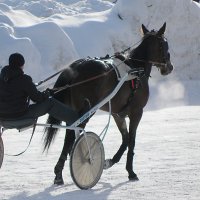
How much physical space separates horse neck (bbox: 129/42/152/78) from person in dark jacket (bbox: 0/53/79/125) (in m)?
2.35

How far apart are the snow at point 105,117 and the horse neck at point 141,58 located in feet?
4.74

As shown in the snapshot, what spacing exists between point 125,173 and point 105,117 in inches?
280

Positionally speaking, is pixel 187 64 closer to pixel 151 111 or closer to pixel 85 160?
pixel 151 111

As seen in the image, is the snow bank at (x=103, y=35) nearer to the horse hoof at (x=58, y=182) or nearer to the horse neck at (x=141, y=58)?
the horse neck at (x=141, y=58)

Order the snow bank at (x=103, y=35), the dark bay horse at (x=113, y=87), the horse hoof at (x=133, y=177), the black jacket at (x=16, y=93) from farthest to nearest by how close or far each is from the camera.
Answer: the snow bank at (x=103, y=35) < the horse hoof at (x=133, y=177) < the dark bay horse at (x=113, y=87) < the black jacket at (x=16, y=93)

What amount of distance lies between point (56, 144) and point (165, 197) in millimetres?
4823

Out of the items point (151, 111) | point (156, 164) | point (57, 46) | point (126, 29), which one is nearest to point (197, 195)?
point (156, 164)

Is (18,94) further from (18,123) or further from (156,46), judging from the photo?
(156,46)

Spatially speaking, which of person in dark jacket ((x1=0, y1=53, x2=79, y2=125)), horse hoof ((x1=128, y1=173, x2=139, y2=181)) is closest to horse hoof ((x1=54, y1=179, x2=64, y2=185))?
horse hoof ((x1=128, y1=173, x2=139, y2=181))

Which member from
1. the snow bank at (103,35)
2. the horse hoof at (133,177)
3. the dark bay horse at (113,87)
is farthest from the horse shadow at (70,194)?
the snow bank at (103,35)

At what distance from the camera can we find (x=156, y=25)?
25172 mm

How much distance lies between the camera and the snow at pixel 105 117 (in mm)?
7941

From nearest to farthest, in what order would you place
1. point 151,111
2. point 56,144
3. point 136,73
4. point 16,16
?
point 136,73 → point 56,144 → point 151,111 → point 16,16

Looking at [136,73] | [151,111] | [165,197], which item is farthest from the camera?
[151,111]
